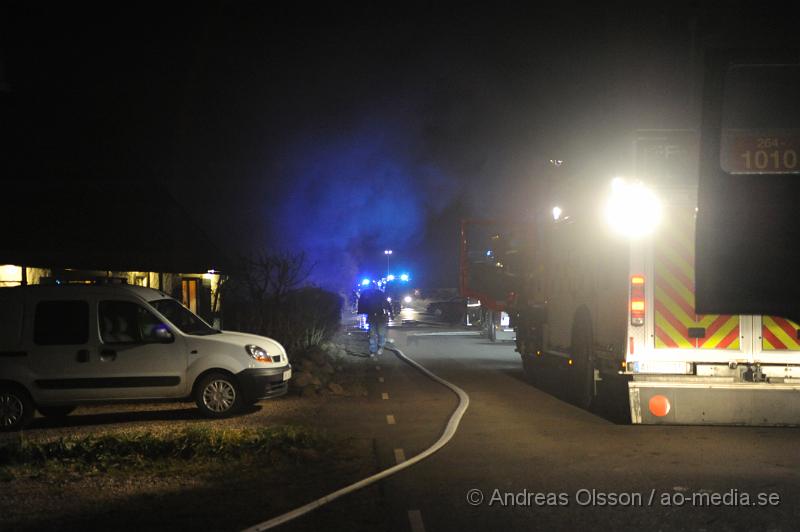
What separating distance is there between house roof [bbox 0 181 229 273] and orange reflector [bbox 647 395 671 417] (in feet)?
36.4

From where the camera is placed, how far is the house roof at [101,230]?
17.1 metres

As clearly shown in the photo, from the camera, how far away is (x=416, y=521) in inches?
259

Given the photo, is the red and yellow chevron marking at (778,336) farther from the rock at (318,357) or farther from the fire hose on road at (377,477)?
the rock at (318,357)

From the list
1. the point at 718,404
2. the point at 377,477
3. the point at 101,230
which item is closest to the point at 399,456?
the point at 377,477

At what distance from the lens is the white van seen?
1177 cm

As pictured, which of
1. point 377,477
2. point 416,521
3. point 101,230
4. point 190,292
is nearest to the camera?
point 416,521

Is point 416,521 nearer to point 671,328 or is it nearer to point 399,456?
point 399,456

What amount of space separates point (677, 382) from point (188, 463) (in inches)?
226

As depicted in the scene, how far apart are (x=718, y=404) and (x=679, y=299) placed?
1330 mm

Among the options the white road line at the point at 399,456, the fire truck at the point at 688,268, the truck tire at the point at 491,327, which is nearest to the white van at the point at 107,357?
the white road line at the point at 399,456

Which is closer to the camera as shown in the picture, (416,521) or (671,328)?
(416,521)

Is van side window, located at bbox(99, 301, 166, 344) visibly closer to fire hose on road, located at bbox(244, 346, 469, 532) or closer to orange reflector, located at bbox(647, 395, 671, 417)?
fire hose on road, located at bbox(244, 346, 469, 532)

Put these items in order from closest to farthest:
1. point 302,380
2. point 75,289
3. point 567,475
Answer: point 567,475 → point 75,289 → point 302,380

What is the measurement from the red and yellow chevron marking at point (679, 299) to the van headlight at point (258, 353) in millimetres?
5486
